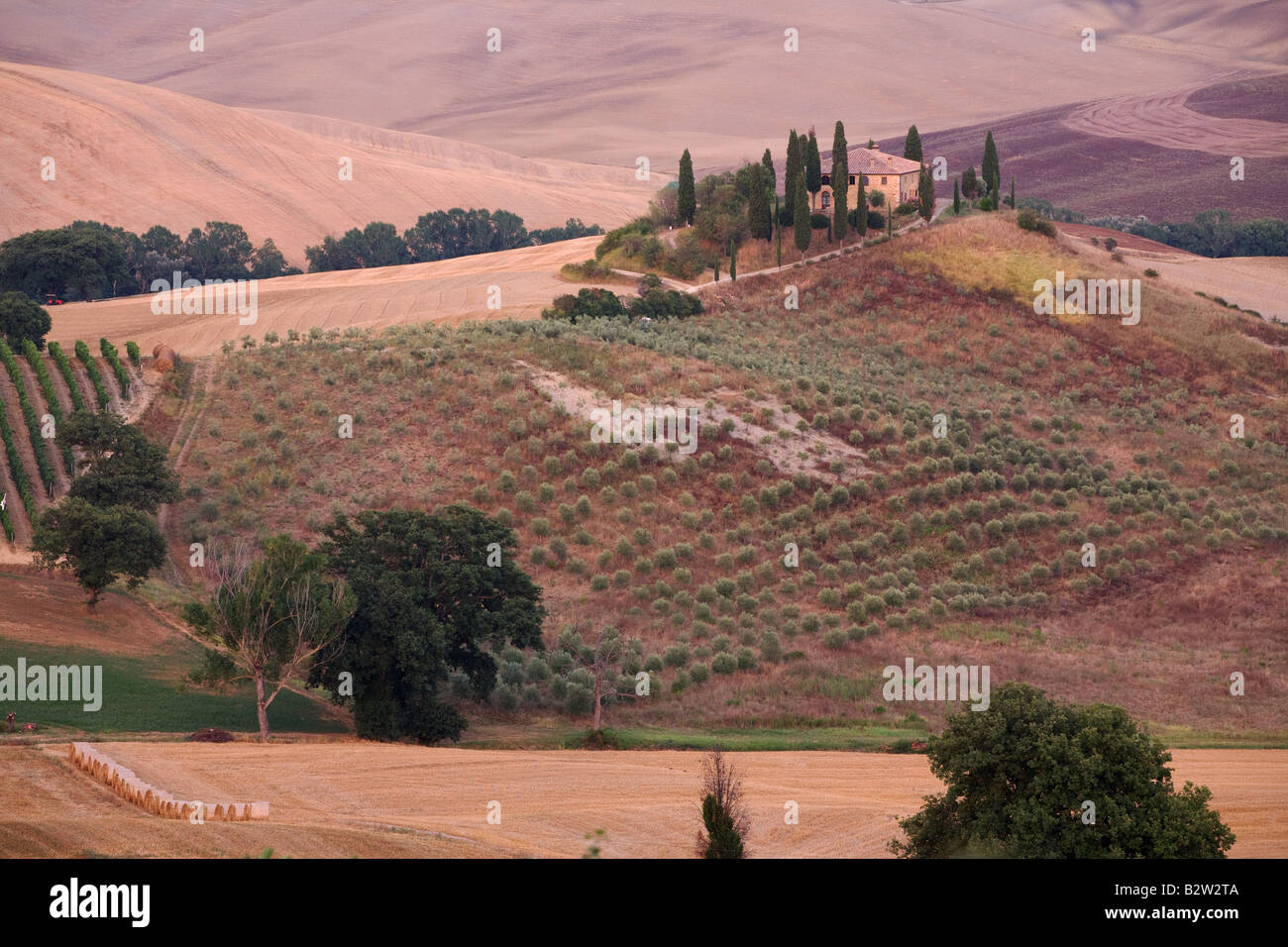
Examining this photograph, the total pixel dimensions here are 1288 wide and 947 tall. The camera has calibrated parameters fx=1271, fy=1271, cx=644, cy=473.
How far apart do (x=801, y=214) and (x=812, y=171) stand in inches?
253

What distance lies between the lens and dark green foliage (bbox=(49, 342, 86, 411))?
51.8 metres

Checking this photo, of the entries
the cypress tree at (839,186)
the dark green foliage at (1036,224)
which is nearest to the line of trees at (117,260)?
the cypress tree at (839,186)

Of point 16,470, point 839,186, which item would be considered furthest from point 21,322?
point 839,186

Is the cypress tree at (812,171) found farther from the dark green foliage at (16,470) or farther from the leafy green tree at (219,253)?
the leafy green tree at (219,253)

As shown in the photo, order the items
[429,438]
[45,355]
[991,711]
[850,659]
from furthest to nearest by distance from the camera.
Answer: [45,355] → [429,438] → [850,659] → [991,711]

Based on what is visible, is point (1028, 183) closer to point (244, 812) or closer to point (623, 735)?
point (623, 735)

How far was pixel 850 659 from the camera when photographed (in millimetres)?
39656

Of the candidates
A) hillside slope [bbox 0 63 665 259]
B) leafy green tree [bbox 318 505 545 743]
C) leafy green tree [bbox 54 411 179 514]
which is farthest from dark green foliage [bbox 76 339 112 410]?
hillside slope [bbox 0 63 665 259]

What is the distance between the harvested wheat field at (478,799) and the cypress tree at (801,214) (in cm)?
5105

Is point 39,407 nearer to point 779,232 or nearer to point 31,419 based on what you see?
point 31,419

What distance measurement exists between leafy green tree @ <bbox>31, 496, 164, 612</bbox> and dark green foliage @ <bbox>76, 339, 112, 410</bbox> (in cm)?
1493

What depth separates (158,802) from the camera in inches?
877

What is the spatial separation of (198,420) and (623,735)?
29414mm
